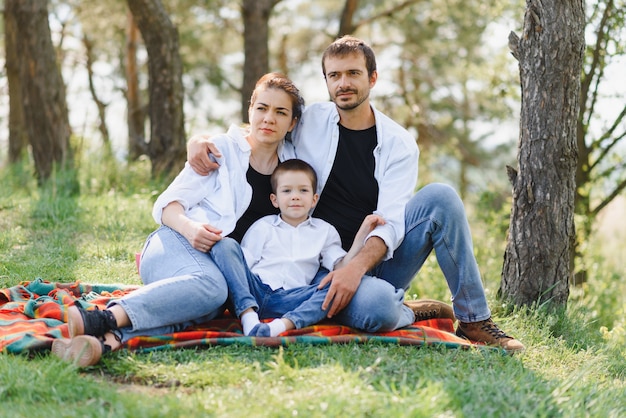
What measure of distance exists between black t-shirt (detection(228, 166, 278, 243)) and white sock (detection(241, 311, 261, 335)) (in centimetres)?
56

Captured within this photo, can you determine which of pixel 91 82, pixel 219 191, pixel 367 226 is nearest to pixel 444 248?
pixel 367 226

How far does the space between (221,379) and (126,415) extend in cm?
46

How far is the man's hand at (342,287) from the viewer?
3.39 m

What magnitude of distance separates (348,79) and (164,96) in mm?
4529

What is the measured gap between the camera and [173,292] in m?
3.23

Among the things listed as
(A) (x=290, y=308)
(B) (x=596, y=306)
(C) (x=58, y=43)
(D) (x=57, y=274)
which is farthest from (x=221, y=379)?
(C) (x=58, y=43)

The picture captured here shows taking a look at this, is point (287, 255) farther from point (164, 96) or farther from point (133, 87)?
point (133, 87)

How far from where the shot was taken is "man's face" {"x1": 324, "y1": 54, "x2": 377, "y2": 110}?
388 centimetres

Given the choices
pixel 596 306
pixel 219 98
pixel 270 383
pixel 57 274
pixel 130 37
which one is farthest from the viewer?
pixel 219 98

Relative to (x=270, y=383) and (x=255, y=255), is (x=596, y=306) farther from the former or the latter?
(x=270, y=383)

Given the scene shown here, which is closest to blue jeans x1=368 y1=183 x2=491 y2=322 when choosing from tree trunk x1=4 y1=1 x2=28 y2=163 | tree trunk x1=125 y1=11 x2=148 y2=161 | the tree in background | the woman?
the woman

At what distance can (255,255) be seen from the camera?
3.67 metres

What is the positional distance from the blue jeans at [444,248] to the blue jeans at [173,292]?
92cm

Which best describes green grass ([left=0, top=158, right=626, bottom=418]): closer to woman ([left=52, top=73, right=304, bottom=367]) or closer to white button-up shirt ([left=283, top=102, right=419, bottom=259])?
woman ([left=52, top=73, right=304, bottom=367])
